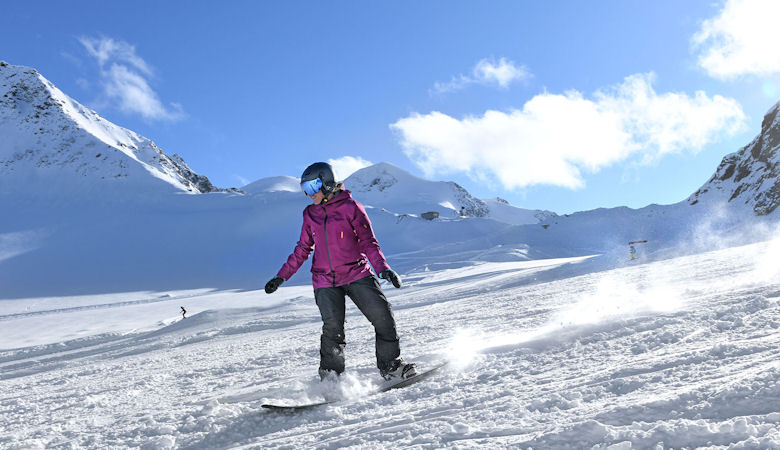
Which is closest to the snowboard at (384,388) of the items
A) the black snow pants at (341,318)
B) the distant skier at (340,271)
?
the distant skier at (340,271)

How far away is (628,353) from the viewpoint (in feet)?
9.65

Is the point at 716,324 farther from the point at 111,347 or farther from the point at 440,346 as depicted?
the point at 111,347

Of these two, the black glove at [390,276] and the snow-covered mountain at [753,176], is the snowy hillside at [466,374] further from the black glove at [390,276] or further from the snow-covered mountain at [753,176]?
the snow-covered mountain at [753,176]

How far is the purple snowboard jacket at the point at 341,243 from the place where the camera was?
3453mm

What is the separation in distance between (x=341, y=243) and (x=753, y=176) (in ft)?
205

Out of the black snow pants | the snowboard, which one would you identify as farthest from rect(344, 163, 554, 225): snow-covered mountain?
the snowboard

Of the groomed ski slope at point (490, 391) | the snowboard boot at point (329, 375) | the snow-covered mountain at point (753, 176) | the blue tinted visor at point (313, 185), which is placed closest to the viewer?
the groomed ski slope at point (490, 391)

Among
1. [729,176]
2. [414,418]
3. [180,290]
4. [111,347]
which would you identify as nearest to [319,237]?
[414,418]

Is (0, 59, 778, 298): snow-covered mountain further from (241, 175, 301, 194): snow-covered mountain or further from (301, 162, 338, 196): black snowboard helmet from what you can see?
(241, 175, 301, 194): snow-covered mountain

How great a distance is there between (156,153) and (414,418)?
7904cm

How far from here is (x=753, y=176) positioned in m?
51.0

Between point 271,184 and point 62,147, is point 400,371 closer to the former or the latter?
point 62,147

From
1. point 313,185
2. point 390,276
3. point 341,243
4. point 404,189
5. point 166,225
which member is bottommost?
point 390,276

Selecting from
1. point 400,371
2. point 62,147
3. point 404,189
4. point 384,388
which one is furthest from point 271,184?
point 384,388
